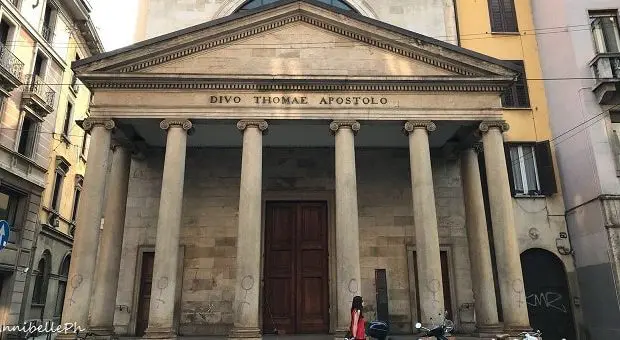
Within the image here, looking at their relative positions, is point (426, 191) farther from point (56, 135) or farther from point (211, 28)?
point (56, 135)

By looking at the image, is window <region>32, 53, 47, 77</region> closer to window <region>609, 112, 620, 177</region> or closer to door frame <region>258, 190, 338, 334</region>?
door frame <region>258, 190, 338, 334</region>

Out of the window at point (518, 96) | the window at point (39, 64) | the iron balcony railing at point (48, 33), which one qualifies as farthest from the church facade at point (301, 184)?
the iron balcony railing at point (48, 33)

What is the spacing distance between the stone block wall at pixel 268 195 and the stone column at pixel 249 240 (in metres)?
3.77

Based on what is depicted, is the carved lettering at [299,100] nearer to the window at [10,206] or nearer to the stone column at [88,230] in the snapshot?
the stone column at [88,230]

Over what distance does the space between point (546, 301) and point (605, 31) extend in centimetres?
1022

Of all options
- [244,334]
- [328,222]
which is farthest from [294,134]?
[244,334]

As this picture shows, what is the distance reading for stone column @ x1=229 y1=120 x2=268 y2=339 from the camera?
12.5 metres

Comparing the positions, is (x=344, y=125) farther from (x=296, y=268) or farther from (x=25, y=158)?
(x=25, y=158)

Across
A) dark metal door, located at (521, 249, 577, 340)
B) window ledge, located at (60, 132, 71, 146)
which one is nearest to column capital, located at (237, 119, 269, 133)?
dark metal door, located at (521, 249, 577, 340)

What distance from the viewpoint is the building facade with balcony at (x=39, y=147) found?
22203 millimetres

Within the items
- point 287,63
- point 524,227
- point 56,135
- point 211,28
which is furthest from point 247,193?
point 56,135

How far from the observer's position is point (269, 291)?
16.5m

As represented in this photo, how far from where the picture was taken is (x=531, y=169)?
1800cm

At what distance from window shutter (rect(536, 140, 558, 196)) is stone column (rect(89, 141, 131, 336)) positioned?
15196 mm
